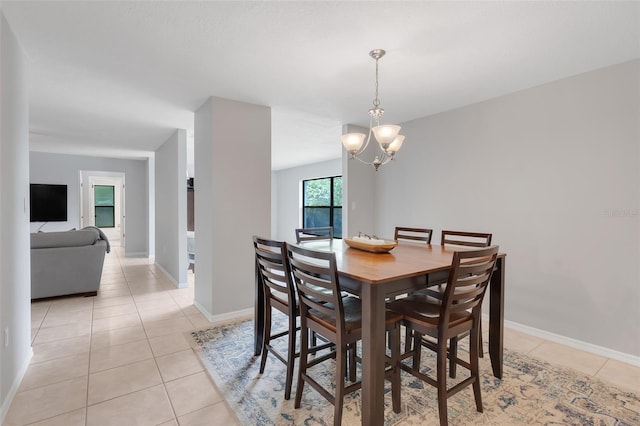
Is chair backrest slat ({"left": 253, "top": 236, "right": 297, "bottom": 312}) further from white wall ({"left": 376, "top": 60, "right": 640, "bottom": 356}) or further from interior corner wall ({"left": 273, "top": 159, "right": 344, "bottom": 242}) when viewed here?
interior corner wall ({"left": 273, "top": 159, "right": 344, "bottom": 242})

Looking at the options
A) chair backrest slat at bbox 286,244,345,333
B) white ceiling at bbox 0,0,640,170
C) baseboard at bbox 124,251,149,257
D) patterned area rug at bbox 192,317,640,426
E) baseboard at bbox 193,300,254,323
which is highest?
white ceiling at bbox 0,0,640,170

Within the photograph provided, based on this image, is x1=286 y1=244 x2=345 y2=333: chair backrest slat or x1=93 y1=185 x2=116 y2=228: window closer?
x1=286 y1=244 x2=345 y2=333: chair backrest slat

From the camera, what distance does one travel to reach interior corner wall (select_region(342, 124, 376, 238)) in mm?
4203

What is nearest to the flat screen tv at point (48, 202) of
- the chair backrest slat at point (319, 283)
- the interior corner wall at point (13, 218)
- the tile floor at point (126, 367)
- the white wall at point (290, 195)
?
the tile floor at point (126, 367)

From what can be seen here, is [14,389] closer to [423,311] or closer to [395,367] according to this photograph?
[395,367]

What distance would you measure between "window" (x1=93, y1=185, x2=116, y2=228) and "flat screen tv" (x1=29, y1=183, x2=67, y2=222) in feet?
11.6

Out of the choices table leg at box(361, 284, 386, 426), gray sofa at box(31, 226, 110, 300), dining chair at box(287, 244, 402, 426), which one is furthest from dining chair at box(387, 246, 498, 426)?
gray sofa at box(31, 226, 110, 300)

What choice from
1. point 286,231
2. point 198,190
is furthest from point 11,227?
point 286,231

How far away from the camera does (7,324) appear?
1.79 meters

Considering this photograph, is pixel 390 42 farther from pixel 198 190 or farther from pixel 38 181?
pixel 38 181

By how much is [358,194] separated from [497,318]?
248cm

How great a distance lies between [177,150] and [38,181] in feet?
13.8

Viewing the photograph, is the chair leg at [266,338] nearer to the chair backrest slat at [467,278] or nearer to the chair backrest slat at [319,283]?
the chair backrest slat at [319,283]

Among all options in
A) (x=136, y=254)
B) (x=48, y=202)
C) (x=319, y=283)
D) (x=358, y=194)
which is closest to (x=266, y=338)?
(x=319, y=283)
